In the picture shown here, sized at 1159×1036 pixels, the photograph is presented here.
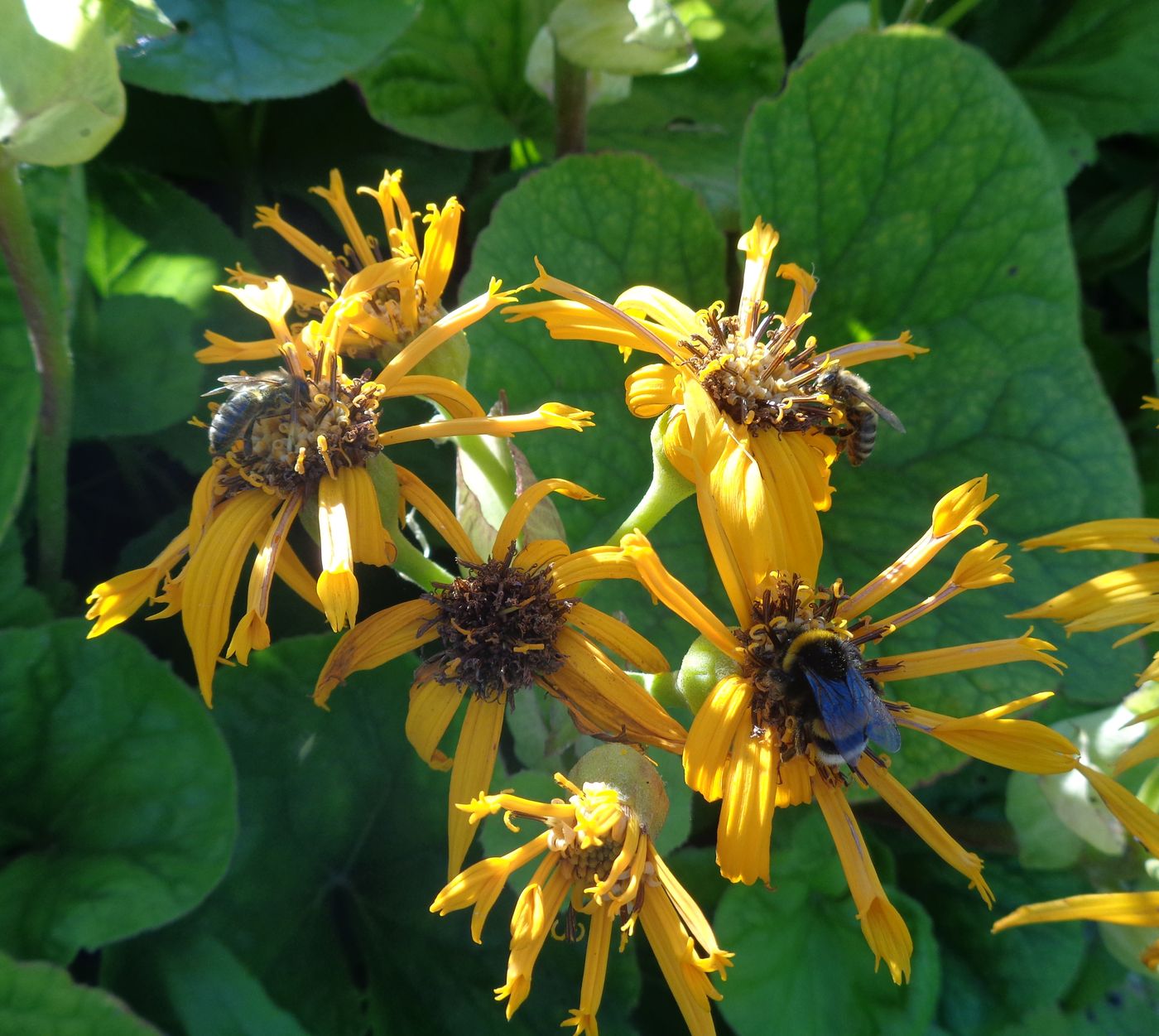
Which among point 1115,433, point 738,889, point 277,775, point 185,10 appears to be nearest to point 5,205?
point 185,10

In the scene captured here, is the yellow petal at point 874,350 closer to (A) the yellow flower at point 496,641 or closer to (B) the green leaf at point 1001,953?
(A) the yellow flower at point 496,641

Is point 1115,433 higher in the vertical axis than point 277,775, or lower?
higher

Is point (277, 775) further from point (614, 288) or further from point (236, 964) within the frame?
point (614, 288)

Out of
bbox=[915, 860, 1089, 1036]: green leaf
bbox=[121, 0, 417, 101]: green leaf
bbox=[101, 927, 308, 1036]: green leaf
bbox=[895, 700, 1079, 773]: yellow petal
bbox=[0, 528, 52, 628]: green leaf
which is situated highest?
bbox=[121, 0, 417, 101]: green leaf

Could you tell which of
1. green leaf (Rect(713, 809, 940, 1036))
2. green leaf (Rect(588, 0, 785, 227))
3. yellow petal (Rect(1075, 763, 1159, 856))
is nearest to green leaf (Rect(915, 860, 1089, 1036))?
green leaf (Rect(713, 809, 940, 1036))

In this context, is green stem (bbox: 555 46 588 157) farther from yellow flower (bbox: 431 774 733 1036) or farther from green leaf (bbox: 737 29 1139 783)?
yellow flower (bbox: 431 774 733 1036)

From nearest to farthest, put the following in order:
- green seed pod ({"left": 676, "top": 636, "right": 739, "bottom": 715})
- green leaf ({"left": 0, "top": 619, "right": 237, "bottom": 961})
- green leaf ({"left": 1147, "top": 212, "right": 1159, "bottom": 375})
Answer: green seed pod ({"left": 676, "top": 636, "right": 739, "bottom": 715}) < green leaf ({"left": 0, "top": 619, "right": 237, "bottom": 961}) < green leaf ({"left": 1147, "top": 212, "right": 1159, "bottom": 375})
